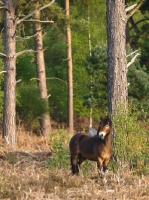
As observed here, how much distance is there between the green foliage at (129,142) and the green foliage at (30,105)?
19764 mm

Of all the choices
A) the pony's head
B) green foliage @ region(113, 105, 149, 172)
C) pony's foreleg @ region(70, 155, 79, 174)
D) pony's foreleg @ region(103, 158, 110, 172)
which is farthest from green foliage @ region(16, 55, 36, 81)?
the pony's head

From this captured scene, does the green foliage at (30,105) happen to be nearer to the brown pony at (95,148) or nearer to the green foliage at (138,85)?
the green foliage at (138,85)

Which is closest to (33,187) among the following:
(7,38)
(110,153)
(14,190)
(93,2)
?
(14,190)

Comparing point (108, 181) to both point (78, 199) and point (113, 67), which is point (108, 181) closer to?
point (78, 199)

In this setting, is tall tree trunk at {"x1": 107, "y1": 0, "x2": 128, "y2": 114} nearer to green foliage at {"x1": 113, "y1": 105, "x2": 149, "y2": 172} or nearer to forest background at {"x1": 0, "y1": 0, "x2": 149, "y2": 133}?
green foliage at {"x1": 113, "y1": 105, "x2": 149, "y2": 172}

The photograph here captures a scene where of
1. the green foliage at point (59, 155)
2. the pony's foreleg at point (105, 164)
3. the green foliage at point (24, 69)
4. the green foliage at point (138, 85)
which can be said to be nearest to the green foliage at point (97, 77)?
the green foliage at point (138, 85)

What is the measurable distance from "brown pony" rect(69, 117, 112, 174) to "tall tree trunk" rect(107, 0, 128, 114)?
1386 millimetres

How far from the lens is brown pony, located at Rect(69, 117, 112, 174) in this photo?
12.8 m

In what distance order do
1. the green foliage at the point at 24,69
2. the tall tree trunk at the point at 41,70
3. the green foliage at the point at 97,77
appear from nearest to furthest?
1. the tall tree trunk at the point at 41,70
2. the green foliage at the point at 97,77
3. the green foliage at the point at 24,69

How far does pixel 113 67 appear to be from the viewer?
14.7 metres

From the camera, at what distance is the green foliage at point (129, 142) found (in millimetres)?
13141

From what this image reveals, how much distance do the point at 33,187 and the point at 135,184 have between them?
1674 mm

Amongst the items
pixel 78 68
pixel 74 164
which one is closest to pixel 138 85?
pixel 78 68

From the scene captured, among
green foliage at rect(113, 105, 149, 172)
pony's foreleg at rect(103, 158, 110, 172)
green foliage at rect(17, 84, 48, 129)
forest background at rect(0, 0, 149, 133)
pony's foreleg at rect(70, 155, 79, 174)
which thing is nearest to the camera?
pony's foreleg at rect(103, 158, 110, 172)
